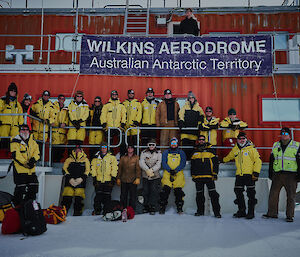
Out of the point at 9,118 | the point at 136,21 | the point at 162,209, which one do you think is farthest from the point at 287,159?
the point at 136,21

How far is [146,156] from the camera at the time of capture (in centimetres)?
817

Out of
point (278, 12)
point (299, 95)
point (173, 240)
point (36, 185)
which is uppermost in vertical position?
point (278, 12)

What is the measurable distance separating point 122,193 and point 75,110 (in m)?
2.61

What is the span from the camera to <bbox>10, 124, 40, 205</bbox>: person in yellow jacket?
23.6 feet

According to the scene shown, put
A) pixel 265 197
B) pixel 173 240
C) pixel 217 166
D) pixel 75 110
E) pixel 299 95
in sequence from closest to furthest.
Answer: pixel 173 240, pixel 217 166, pixel 265 197, pixel 75 110, pixel 299 95

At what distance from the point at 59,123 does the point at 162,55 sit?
355cm

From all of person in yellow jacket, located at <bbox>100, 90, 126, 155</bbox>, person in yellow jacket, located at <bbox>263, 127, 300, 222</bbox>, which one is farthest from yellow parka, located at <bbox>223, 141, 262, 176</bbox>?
person in yellow jacket, located at <bbox>100, 90, 126, 155</bbox>

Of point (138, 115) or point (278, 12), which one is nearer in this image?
point (138, 115)

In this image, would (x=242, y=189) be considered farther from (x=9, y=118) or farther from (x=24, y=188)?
(x=9, y=118)

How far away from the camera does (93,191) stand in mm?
8625

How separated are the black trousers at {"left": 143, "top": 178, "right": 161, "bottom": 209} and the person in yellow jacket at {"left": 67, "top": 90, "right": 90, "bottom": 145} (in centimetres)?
217

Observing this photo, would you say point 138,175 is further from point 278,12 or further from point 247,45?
point 278,12

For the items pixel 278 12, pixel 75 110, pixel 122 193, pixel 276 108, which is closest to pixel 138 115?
pixel 75 110

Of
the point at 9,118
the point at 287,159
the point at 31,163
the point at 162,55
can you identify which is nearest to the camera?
the point at 31,163
